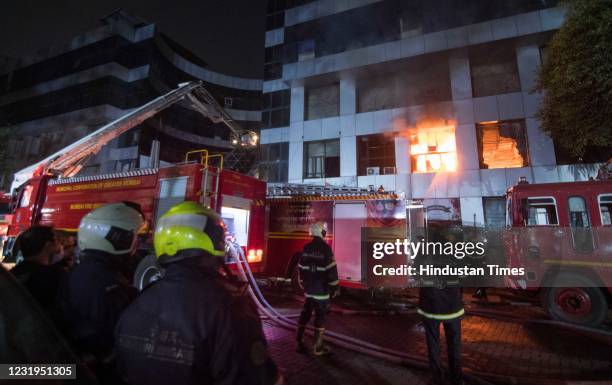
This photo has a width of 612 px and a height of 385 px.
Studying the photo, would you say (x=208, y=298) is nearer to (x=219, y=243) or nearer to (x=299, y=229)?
(x=219, y=243)

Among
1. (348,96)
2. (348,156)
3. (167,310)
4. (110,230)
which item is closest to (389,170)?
(348,156)

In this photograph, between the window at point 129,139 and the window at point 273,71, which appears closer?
the window at point 273,71

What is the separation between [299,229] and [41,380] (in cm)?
803

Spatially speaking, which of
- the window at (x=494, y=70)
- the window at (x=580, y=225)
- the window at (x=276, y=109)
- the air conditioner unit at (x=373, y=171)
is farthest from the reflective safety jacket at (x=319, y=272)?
the window at (x=276, y=109)

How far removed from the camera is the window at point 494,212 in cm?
1380

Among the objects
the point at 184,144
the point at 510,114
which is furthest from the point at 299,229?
the point at 184,144

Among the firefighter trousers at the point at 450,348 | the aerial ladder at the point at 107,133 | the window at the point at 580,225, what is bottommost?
the firefighter trousers at the point at 450,348

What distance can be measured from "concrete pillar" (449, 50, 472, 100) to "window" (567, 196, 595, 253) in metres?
10.0

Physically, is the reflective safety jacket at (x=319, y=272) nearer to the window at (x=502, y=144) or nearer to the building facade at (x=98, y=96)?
the window at (x=502, y=144)

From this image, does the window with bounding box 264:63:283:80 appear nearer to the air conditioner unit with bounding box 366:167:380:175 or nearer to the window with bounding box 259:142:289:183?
the window with bounding box 259:142:289:183

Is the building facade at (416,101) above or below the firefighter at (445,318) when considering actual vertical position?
above

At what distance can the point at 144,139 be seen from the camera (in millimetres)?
27703

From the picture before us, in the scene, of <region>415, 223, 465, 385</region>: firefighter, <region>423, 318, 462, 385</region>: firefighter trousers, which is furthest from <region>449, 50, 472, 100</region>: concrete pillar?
<region>423, 318, 462, 385</region>: firefighter trousers

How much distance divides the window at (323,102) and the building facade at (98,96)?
15.0 m
